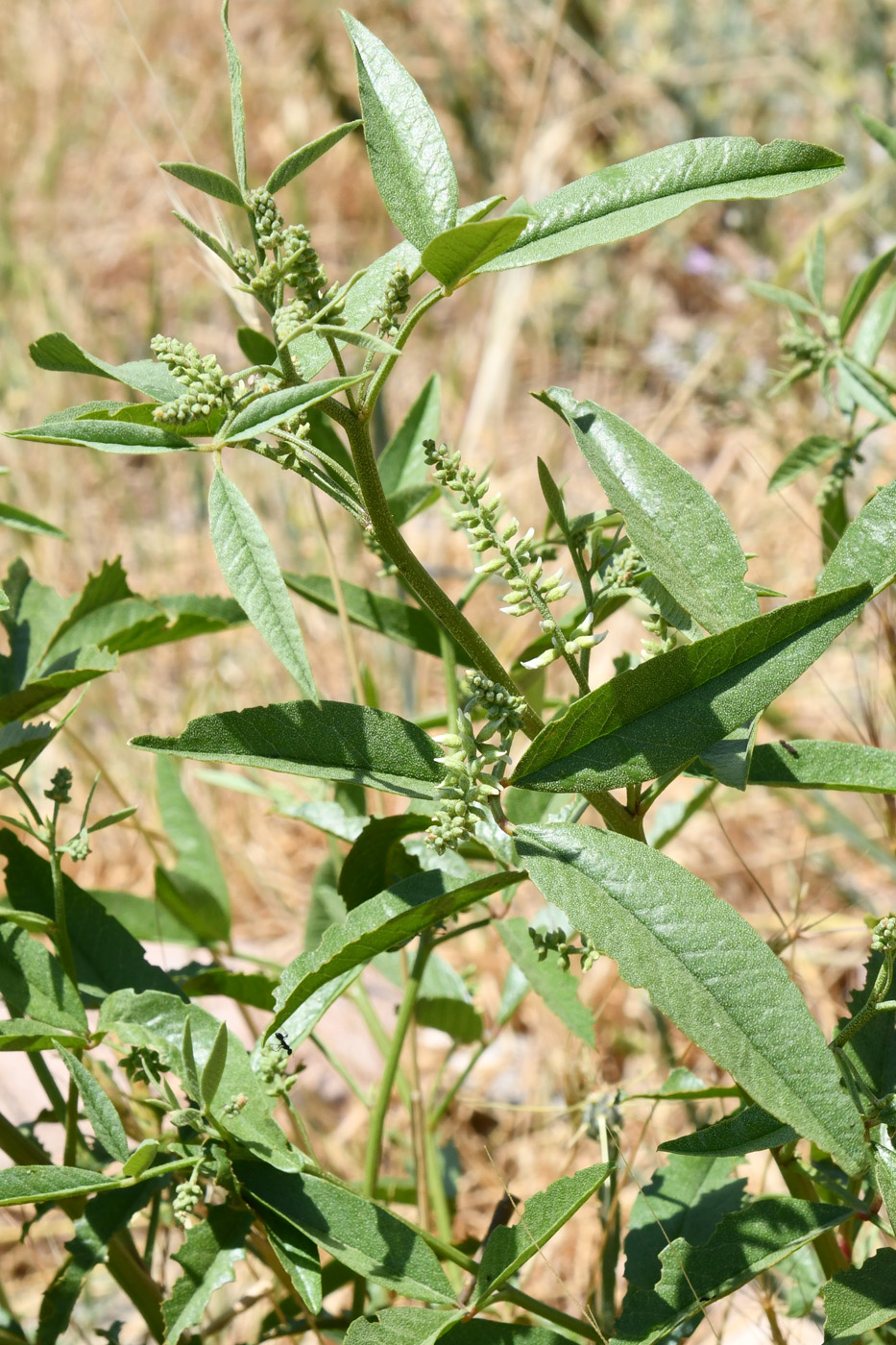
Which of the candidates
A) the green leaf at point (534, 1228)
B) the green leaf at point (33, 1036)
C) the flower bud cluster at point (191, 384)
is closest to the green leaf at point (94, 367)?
the flower bud cluster at point (191, 384)

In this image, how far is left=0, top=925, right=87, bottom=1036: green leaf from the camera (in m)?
0.76

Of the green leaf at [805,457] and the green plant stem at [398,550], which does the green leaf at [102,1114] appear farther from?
the green leaf at [805,457]

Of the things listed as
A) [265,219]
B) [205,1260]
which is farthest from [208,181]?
[205,1260]

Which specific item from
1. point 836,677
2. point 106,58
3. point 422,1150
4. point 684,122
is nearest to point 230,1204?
point 422,1150

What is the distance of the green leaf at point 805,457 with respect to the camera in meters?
1.01

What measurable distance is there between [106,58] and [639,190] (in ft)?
14.8

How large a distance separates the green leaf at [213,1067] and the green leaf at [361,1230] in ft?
0.30

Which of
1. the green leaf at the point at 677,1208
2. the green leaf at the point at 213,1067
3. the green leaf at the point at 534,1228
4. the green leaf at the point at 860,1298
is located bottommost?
the green leaf at the point at 860,1298

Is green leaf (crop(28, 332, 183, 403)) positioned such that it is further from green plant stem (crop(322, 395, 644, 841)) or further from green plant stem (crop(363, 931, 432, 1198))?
green plant stem (crop(363, 931, 432, 1198))

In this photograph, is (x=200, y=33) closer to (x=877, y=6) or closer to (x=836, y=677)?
(x=877, y=6)

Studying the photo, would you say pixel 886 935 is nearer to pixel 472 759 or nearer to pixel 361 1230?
pixel 472 759

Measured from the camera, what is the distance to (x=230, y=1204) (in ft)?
2.46

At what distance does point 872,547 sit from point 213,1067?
1.47ft

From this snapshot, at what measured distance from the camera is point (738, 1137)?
627 millimetres
